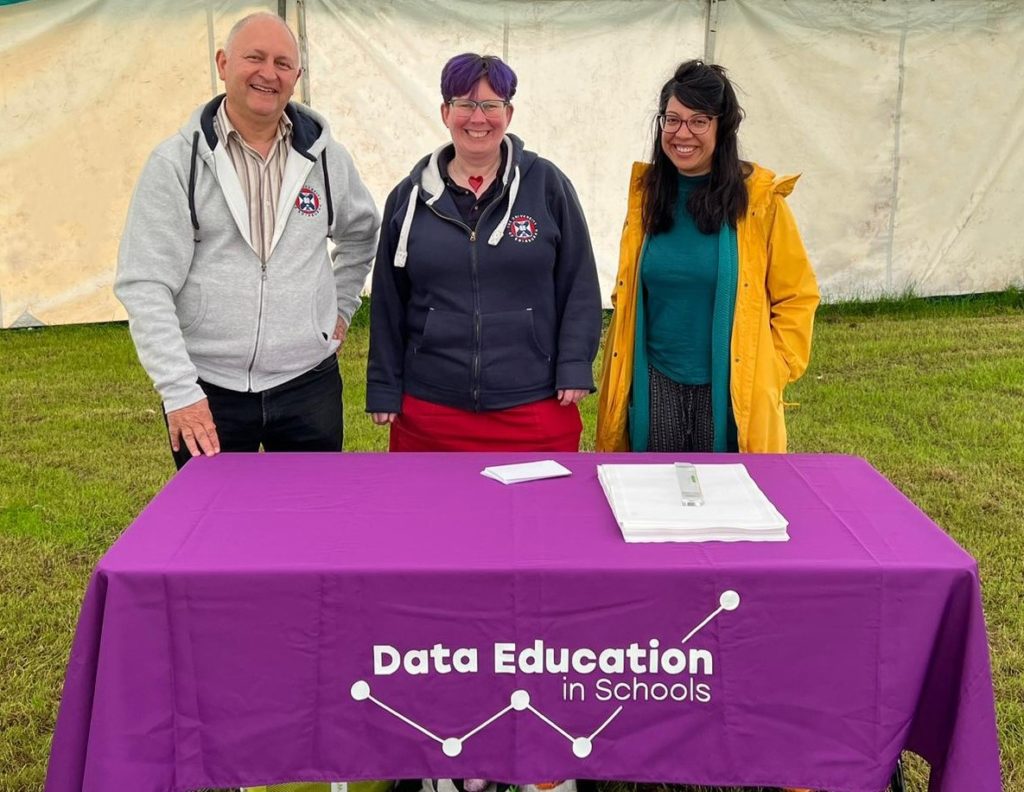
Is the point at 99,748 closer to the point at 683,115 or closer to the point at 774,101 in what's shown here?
the point at 683,115

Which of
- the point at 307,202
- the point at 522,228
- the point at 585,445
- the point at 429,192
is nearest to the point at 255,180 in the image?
the point at 307,202

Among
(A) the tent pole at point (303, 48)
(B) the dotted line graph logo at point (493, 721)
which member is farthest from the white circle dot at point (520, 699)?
(A) the tent pole at point (303, 48)

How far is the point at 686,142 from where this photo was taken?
2.49m

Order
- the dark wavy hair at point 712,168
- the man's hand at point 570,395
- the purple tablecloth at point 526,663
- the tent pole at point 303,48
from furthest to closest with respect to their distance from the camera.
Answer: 1. the tent pole at point 303,48
2. the man's hand at point 570,395
3. the dark wavy hair at point 712,168
4. the purple tablecloth at point 526,663

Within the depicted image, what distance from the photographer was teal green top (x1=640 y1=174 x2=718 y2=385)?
2.54 m

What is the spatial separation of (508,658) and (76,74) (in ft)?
20.9

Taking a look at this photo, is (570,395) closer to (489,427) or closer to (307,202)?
(489,427)

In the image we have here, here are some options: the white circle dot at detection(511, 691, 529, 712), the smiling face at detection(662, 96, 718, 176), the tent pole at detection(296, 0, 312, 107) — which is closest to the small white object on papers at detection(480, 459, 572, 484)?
the white circle dot at detection(511, 691, 529, 712)

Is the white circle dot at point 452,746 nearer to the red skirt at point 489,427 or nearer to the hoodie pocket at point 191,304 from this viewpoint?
the red skirt at point 489,427

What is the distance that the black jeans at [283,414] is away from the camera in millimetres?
2469

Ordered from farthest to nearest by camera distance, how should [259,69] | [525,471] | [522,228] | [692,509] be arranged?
[522,228], [259,69], [525,471], [692,509]

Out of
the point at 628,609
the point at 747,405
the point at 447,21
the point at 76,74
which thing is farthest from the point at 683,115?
the point at 76,74

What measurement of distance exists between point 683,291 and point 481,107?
0.66 meters

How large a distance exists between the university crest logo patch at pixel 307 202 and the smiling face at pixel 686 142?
2.79ft
